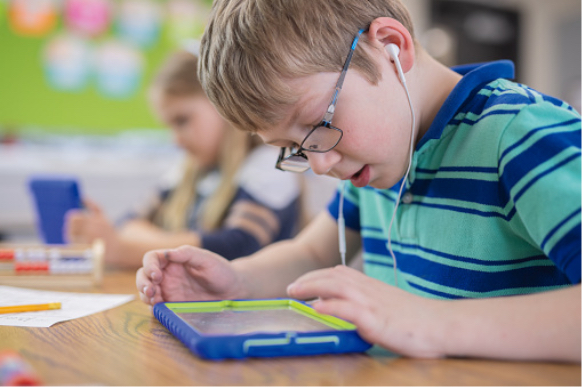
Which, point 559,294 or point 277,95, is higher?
point 277,95

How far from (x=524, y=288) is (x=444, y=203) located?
14cm

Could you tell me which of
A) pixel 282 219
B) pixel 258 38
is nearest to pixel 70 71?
pixel 282 219

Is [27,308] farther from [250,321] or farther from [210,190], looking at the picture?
[210,190]

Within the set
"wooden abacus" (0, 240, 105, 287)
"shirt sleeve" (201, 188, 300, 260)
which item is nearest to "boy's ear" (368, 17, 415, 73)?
"wooden abacus" (0, 240, 105, 287)

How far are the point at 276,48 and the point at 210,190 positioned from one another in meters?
1.04

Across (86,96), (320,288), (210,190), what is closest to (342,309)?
(320,288)

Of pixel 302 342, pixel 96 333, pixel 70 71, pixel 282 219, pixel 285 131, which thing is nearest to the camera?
pixel 302 342

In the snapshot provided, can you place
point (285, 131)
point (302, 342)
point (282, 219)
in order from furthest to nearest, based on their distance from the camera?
point (282, 219) < point (285, 131) < point (302, 342)

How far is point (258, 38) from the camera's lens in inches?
26.0

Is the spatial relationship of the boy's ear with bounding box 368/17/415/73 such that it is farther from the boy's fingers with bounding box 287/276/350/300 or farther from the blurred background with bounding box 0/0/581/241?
the blurred background with bounding box 0/0/581/241

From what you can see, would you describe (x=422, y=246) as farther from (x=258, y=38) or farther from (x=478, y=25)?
(x=478, y=25)

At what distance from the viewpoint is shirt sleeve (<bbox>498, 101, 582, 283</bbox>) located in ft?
1.69

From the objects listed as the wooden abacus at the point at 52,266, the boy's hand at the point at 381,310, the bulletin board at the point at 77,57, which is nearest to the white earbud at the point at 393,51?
the boy's hand at the point at 381,310

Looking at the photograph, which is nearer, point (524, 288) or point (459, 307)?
point (459, 307)
